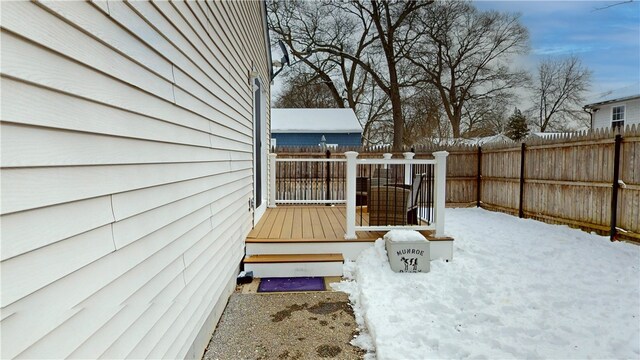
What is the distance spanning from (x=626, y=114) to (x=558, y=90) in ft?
40.8

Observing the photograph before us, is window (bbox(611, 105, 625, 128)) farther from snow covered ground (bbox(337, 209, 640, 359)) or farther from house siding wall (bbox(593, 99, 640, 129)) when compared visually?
snow covered ground (bbox(337, 209, 640, 359))

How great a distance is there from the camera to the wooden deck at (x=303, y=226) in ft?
14.4

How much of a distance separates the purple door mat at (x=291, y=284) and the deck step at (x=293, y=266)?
0.07 m

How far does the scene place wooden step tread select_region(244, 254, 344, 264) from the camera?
405cm

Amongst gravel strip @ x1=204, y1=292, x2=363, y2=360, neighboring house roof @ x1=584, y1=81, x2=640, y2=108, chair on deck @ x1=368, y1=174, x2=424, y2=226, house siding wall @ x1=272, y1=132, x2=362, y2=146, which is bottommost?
gravel strip @ x1=204, y1=292, x2=363, y2=360

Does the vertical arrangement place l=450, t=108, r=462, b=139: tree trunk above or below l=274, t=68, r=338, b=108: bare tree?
below

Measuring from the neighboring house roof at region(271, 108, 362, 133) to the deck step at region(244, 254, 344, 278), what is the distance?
13.0 m

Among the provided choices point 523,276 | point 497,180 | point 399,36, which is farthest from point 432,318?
point 399,36

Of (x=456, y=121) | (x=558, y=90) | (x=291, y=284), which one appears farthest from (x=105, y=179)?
(x=558, y=90)

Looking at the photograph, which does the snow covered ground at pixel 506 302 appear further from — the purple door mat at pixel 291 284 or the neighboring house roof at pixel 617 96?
the neighboring house roof at pixel 617 96

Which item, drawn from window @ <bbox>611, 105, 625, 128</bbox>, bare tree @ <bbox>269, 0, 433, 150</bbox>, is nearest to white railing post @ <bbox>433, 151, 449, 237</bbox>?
bare tree @ <bbox>269, 0, 433, 150</bbox>

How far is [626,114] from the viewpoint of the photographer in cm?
1407

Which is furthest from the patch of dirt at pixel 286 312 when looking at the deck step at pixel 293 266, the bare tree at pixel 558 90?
the bare tree at pixel 558 90

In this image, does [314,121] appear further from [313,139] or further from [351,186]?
[351,186]
